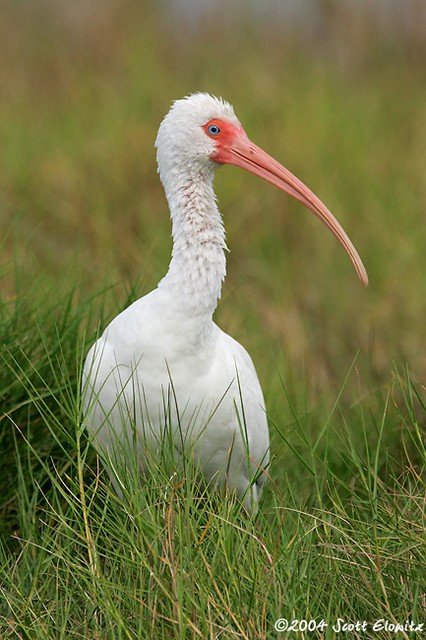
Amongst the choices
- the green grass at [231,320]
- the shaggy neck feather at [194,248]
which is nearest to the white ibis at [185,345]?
the shaggy neck feather at [194,248]

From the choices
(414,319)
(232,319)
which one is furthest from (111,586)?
(414,319)

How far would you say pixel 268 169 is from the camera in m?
4.41

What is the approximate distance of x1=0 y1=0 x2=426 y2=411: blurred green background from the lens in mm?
7484

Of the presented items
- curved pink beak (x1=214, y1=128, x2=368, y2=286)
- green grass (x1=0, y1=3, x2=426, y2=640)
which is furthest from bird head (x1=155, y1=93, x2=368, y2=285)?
green grass (x1=0, y1=3, x2=426, y2=640)

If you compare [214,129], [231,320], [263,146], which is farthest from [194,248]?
[263,146]

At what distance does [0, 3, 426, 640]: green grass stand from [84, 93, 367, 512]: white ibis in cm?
17

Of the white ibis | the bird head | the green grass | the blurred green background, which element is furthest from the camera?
the blurred green background

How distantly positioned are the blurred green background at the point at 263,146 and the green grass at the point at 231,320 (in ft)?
0.07

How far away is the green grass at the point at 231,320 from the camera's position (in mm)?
3336

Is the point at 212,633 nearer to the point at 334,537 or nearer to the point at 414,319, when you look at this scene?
the point at 334,537

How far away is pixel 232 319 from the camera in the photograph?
7.02 meters

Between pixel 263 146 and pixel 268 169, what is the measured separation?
15.2 feet

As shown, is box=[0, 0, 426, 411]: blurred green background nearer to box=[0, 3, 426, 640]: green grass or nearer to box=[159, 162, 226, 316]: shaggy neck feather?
box=[0, 3, 426, 640]: green grass

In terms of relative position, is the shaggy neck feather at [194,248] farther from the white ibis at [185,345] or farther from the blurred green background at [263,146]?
the blurred green background at [263,146]
